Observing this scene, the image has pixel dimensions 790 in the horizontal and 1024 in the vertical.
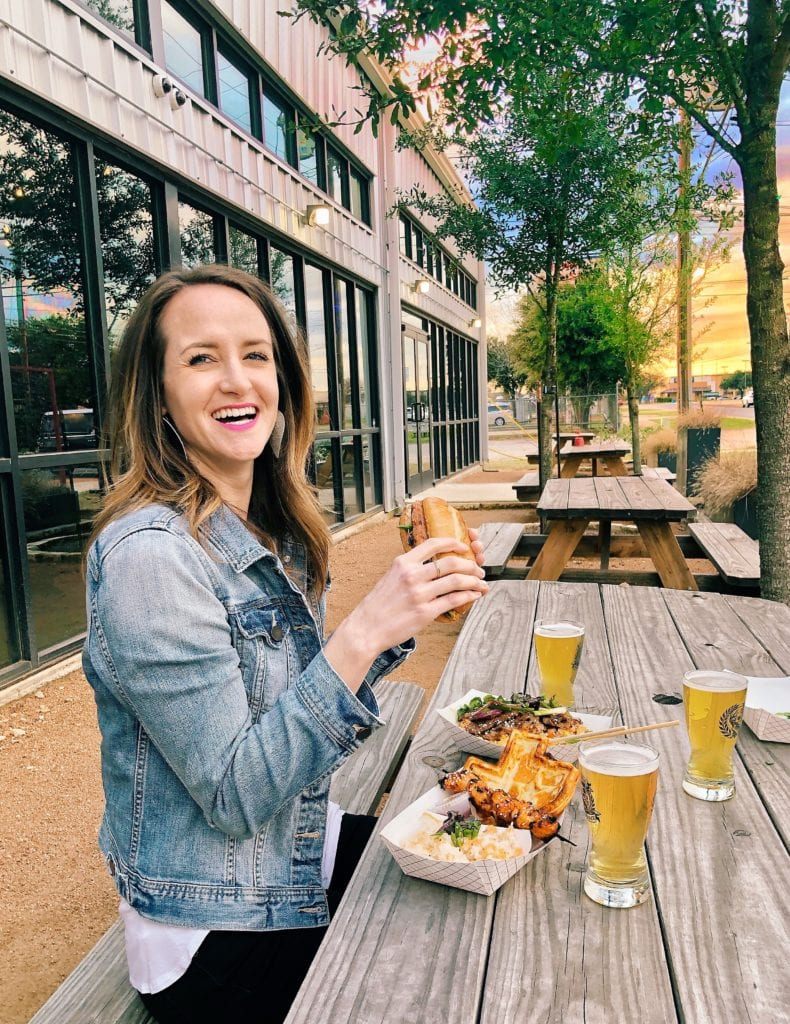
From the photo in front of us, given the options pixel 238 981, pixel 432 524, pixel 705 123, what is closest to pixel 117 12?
pixel 705 123

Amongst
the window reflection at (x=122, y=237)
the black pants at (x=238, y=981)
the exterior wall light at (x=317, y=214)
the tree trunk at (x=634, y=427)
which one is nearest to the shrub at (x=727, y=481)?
the tree trunk at (x=634, y=427)

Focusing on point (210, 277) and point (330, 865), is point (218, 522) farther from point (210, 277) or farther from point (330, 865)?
point (330, 865)

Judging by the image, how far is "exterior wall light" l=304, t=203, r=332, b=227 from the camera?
26.6 feet

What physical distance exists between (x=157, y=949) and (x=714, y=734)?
1.01 metres

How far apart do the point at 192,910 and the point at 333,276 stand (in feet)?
29.4

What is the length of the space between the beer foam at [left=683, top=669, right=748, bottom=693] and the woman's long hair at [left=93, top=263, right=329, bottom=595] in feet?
2.59

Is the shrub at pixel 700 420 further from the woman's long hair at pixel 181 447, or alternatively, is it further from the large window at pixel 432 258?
the woman's long hair at pixel 181 447

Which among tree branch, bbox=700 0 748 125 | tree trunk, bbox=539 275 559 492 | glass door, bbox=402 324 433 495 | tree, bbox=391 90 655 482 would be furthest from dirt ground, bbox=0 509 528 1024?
glass door, bbox=402 324 433 495

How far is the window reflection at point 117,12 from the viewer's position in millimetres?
4766

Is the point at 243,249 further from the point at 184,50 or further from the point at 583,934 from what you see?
the point at 583,934

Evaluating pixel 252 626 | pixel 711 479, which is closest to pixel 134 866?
pixel 252 626

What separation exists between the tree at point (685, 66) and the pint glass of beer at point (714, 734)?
7.59ft

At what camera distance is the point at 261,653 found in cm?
126

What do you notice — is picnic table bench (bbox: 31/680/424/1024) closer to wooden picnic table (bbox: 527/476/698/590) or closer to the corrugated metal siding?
wooden picnic table (bbox: 527/476/698/590)
